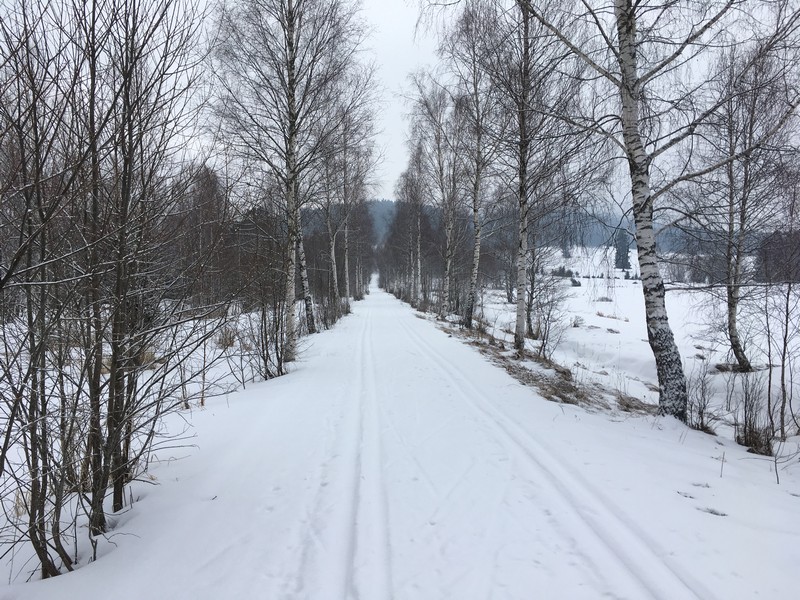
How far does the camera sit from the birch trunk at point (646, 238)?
451 cm

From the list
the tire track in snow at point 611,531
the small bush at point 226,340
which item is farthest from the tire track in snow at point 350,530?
the small bush at point 226,340

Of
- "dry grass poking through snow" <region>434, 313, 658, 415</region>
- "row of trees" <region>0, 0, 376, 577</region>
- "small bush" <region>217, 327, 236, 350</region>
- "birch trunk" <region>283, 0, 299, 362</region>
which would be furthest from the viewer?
"birch trunk" <region>283, 0, 299, 362</region>

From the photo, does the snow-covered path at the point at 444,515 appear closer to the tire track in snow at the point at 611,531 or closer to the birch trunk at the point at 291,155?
the tire track in snow at the point at 611,531

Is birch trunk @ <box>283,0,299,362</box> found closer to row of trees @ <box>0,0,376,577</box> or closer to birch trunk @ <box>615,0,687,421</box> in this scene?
row of trees @ <box>0,0,376,577</box>

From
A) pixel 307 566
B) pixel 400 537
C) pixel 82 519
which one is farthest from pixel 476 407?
pixel 82 519

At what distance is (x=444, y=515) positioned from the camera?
8.34ft

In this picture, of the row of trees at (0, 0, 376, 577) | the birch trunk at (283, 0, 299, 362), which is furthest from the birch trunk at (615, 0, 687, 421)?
the birch trunk at (283, 0, 299, 362)

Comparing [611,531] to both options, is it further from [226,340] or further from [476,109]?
[476,109]

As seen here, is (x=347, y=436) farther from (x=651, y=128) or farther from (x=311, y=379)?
(x=651, y=128)

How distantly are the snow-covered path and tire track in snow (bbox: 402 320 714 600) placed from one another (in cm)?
1

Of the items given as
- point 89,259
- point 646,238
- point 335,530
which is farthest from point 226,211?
point 646,238

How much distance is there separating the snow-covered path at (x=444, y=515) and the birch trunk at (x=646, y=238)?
0.53m

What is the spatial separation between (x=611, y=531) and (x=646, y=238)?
3.78m

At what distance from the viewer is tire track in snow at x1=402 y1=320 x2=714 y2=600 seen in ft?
6.16
